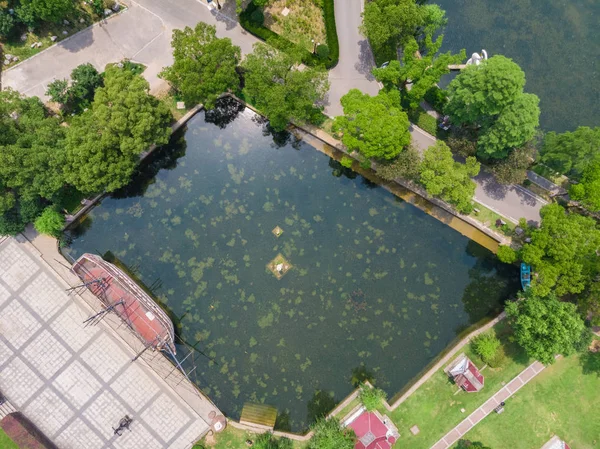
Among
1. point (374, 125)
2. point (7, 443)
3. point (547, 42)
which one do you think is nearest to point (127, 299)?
point (7, 443)

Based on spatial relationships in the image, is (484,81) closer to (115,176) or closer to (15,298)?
(115,176)

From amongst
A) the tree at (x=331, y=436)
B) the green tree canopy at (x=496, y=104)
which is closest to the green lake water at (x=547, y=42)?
the green tree canopy at (x=496, y=104)

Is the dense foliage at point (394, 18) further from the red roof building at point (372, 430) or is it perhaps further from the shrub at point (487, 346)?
the red roof building at point (372, 430)

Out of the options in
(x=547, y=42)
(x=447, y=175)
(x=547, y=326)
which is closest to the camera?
(x=547, y=326)

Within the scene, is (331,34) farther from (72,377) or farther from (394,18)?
(72,377)

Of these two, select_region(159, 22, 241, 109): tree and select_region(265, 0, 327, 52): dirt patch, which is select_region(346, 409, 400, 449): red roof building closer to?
select_region(159, 22, 241, 109): tree
